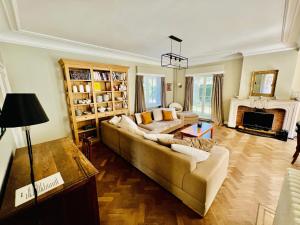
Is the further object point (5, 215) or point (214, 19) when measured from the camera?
point (214, 19)

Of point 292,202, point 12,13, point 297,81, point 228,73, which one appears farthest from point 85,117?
point 297,81

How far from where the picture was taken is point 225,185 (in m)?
2.02

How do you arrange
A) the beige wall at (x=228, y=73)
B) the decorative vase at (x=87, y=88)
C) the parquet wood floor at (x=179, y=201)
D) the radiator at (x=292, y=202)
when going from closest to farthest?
the radiator at (x=292, y=202) → the parquet wood floor at (x=179, y=201) → the decorative vase at (x=87, y=88) → the beige wall at (x=228, y=73)

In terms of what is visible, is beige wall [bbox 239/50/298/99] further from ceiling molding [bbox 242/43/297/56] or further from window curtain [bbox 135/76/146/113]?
window curtain [bbox 135/76/146/113]

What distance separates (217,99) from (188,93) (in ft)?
4.13

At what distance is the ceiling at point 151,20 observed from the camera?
1.73 metres

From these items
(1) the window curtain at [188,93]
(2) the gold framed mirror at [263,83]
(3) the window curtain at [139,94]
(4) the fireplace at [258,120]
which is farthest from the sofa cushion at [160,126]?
(2) the gold framed mirror at [263,83]

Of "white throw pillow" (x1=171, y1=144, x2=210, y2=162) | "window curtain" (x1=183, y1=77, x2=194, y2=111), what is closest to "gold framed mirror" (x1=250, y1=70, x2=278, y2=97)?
"window curtain" (x1=183, y1=77, x2=194, y2=111)

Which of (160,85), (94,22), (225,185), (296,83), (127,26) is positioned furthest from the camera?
(160,85)

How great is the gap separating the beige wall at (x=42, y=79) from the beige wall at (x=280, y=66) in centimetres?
487

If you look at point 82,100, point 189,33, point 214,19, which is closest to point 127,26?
point 189,33

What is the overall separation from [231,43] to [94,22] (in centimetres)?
324

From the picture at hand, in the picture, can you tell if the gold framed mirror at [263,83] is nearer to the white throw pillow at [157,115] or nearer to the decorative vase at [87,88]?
the white throw pillow at [157,115]

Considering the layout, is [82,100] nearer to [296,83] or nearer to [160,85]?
[160,85]
